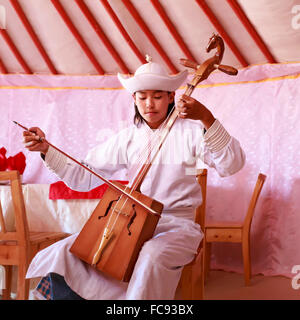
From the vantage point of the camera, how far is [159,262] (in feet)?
4.22

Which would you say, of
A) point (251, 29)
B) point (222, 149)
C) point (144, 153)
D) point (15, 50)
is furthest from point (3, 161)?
point (222, 149)

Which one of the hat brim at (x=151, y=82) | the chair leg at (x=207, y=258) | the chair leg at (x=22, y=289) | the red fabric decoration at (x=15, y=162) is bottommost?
the chair leg at (x=207, y=258)

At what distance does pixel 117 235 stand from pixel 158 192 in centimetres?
29

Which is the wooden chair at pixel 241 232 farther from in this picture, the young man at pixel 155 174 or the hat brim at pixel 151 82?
the hat brim at pixel 151 82

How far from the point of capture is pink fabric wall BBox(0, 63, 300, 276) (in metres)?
3.32

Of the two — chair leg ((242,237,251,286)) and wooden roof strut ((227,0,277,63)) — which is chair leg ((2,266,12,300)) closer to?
chair leg ((242,237,251,286))

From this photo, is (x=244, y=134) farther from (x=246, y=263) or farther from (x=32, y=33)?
(x=32, y=33)

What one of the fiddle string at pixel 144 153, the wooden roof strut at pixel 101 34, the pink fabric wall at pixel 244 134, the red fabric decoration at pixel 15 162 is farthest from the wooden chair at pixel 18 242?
the wooden roof strut at pixel 101 34

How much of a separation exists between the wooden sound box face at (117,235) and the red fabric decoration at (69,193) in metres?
1.15

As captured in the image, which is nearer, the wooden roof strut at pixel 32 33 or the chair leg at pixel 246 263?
the chair leg at pixel 246 263

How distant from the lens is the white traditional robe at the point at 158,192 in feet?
4.27

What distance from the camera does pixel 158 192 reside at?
1.58 meters

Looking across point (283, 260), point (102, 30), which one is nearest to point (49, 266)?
point (283, 260)

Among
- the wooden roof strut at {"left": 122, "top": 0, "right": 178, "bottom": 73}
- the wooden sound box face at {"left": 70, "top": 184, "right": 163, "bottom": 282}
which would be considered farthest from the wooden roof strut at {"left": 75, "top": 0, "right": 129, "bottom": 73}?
the wooden sound box face at {"left": 70, "top": 184, "right": 163, "bottom": 282}
